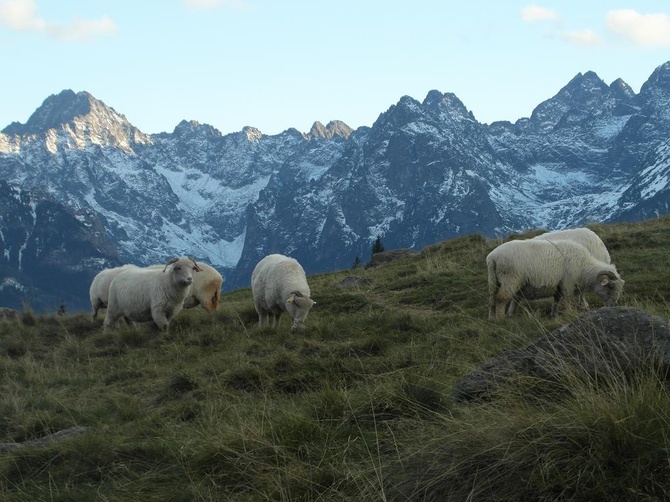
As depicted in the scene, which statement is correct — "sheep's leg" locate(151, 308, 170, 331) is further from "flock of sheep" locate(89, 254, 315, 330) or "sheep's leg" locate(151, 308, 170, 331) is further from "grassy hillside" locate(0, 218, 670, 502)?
"grassy hillside" locate(0, 218, 670, 502)

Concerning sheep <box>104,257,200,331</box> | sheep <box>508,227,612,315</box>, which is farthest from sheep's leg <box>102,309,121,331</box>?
sheep <box>508,227,612,315</box>

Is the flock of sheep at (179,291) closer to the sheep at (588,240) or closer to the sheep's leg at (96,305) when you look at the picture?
the sheep's leg at (96,305)

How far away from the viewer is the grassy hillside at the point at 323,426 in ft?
15.2

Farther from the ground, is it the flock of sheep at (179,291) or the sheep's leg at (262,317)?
the flock of sheep at (179,291)

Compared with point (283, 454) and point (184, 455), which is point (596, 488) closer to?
point (283, 454)

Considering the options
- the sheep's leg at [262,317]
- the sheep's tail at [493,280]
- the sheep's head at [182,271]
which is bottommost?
the sheep's leg at [262,317]

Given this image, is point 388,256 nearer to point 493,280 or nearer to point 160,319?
point 160,319

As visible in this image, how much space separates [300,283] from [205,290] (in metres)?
4.32

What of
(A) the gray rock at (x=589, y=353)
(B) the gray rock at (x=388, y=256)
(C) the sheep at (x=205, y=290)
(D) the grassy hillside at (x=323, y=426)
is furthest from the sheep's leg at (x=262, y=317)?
(B) the gray rock at (x=388, y=256)

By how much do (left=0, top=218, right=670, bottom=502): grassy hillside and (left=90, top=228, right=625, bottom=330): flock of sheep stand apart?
97 centimetres

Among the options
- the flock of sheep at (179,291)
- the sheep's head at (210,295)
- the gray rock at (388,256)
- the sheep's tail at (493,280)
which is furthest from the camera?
the gray rock at (388,256)

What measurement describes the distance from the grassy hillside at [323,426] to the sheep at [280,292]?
135cm

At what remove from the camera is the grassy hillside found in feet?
15.2

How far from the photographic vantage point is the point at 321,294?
65.2ft
